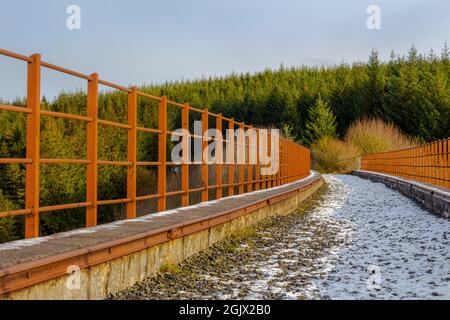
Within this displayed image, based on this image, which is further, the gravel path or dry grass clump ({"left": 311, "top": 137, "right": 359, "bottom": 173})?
dry grass clump ({"left": 311, "top": 137, "right": 359, "bottom": 173})

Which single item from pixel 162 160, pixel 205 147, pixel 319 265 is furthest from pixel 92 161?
pixel 205 147

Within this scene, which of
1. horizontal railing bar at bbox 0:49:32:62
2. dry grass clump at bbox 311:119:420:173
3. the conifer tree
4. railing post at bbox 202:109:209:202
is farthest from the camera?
the conifer tree

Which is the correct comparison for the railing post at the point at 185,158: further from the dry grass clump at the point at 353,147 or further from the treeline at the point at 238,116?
the dry grass clump at the point at 353,147

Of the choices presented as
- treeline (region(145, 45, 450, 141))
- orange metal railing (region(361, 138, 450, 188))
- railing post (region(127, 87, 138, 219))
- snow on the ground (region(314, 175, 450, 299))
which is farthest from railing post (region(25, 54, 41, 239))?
treeline (region(145, 45, 450, 141))

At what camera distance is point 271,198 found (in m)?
11.1

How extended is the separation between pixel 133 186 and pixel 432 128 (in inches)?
2365

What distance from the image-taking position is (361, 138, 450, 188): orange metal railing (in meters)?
15.9

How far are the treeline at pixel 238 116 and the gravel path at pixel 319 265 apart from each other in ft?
77.7

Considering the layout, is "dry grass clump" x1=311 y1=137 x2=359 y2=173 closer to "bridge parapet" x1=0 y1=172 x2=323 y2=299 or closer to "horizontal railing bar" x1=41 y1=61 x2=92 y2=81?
"bridge parapet" x1=0 y1=172 x2=323 y2=299

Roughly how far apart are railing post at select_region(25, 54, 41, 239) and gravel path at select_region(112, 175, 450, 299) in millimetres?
1108

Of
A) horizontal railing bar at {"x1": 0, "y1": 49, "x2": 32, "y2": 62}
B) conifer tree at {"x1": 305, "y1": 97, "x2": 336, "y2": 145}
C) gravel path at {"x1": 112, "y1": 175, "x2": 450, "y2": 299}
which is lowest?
gravel path at {"x1": 112, "y1": 175, "x2": 450, "y2": 299}

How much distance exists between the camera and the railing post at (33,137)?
16.4 feet

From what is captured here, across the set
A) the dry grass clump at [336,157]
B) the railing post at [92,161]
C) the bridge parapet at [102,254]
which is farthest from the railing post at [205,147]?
the dry grass clump at [336,157]
